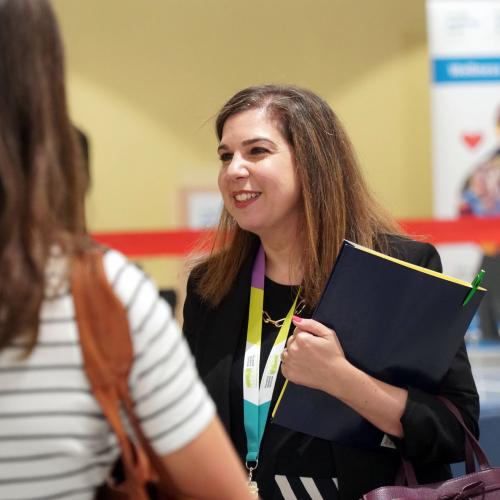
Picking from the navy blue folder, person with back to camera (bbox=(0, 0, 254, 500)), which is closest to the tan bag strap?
person with back to camera (bbox=(0, 0, 254, 500))

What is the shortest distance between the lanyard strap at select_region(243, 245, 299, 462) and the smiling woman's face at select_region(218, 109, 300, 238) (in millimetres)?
221

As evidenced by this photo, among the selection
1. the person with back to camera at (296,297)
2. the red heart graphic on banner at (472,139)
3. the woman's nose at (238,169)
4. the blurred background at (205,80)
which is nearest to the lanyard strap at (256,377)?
the person with back to camera at (296,297)

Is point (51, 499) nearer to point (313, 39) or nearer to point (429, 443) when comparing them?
point (429, 443)

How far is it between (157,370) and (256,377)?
39.6 inches

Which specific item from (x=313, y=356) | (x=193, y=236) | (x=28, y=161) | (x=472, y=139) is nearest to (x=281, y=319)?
(x=313, y=356)

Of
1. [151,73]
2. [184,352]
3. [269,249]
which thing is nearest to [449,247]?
[151,73]

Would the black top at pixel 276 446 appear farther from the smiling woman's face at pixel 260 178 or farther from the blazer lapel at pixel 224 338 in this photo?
the smiling woman's face at pixel 260 178

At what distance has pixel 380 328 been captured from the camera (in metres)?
1.77

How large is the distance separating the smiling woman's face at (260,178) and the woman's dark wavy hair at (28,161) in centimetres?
114

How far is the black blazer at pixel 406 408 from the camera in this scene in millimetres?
1804

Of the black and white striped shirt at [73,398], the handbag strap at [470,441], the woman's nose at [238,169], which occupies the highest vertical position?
the woman's nose at [238,169]

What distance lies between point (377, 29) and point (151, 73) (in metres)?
1.88

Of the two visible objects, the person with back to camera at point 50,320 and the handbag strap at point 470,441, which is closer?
the person with back to camera at point 50,320

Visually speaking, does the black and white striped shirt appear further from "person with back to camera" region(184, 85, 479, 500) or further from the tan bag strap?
"person with back to camera" region(184, 85, 479, 500)
